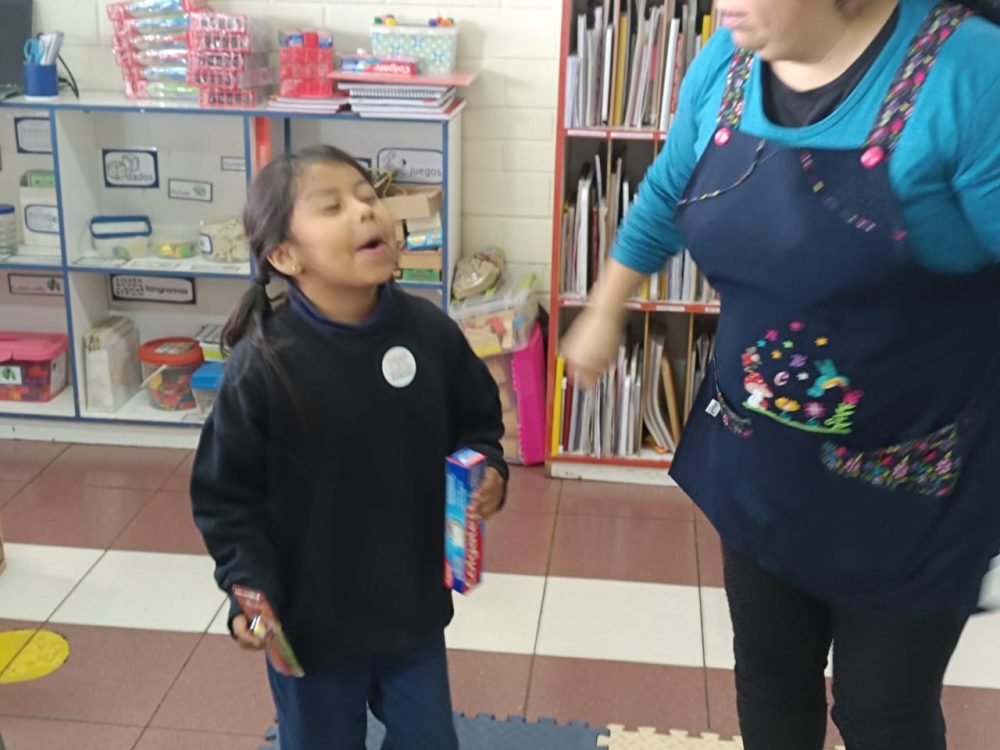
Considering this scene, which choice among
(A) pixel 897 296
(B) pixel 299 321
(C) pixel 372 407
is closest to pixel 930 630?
(A) pixel 897 296

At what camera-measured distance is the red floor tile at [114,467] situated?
3299mm

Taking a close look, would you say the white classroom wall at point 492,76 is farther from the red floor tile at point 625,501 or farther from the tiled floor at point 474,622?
the tiled floor at point 474,622

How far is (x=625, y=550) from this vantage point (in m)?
2.96

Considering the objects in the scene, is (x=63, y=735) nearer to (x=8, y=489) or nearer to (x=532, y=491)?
(x=8, y=489)

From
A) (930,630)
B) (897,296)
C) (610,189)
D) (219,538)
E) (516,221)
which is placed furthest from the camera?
(516,221)

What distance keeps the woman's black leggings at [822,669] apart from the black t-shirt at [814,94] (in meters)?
0.57

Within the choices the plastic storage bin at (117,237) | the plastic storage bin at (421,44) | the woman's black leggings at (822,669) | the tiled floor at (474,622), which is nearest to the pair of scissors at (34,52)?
the plastic storage bin at (117,237)

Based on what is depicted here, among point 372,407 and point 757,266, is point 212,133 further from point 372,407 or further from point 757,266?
point 757,266

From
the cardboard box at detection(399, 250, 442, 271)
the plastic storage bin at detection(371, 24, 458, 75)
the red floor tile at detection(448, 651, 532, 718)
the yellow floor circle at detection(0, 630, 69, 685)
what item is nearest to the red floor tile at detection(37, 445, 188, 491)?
the yellow floor circle at detection(0, 630, 69, 685)

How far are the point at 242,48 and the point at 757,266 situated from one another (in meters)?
2.32

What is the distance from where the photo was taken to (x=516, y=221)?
3561 millimetres

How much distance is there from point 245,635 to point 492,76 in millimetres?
2344

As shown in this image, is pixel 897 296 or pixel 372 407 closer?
pixel 897 296

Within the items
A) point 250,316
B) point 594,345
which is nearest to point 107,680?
point 250,316
